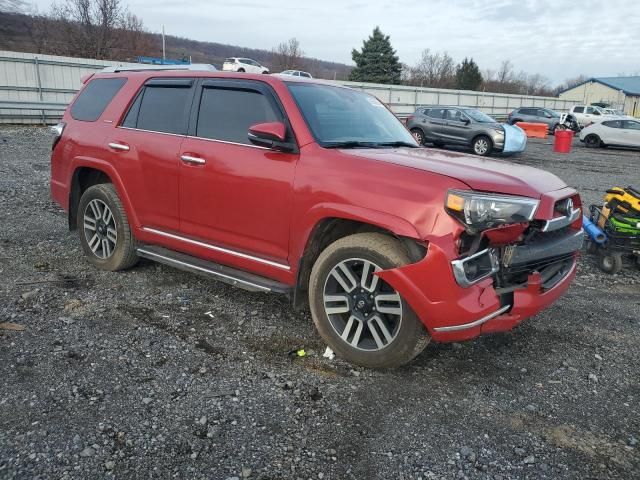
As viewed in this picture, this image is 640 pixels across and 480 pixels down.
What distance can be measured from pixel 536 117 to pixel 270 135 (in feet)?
104

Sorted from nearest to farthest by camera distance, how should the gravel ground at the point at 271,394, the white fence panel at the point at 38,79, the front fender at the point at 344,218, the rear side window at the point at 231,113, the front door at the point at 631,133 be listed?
the gravel ground at the point at 271,394
the front fender at the point at 344,218
the rear side window at the point at 231,113
the white fence panel at the point at 38,79
the front door at the point at 631,133

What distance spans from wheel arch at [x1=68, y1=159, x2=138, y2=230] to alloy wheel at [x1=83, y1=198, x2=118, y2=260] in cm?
25

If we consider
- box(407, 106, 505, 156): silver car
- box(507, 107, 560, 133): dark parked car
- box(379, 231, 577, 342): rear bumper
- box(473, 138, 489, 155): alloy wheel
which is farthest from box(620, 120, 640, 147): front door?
box(379, 231, 577, 342): rear bumper

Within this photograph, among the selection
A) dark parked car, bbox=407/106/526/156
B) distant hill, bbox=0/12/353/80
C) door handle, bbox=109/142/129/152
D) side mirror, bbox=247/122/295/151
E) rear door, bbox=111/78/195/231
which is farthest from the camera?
distant hill, bbox=0/12/353/80

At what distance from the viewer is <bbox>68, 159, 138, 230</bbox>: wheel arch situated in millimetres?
4801

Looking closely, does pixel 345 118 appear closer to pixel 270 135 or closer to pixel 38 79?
pixel 270 135

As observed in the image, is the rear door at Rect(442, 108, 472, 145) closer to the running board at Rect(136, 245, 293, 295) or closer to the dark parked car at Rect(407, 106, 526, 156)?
the dark parked car at Rect(407, 106, 526, 156)

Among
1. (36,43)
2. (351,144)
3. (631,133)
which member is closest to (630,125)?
(631,133)

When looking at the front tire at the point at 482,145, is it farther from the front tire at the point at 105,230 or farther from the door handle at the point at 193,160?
the door handle at the point at 193,160

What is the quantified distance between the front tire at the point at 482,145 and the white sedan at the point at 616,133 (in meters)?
10.1

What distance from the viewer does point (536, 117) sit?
31578 millimetres

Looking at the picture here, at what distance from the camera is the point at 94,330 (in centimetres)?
391

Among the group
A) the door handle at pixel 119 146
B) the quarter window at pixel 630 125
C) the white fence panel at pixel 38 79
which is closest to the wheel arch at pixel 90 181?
the door handle at pixel 119 146

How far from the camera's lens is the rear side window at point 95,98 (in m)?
5.08
